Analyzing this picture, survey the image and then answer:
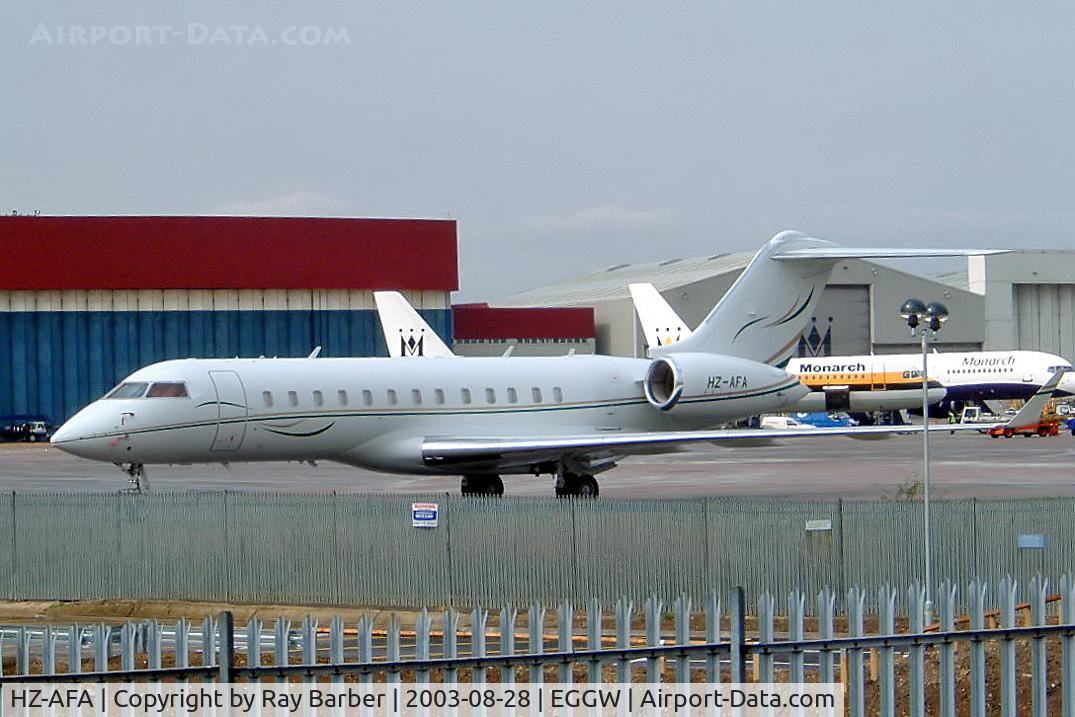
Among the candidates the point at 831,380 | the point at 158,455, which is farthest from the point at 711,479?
the point at 831,380

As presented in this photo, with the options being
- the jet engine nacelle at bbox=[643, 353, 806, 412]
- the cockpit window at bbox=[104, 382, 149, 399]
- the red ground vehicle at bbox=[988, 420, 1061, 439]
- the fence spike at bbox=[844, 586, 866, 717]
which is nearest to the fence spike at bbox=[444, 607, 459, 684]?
the fence spike at bbox=[844, 586, 866, 717]

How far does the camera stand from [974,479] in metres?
37.6

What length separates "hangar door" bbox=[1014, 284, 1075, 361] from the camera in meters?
90.1

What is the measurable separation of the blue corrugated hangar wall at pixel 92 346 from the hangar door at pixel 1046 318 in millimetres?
40734

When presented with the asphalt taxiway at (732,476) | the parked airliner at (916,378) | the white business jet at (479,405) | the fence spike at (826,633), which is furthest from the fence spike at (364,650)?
the parked airliner at (916,378)

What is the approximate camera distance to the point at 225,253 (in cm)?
7219

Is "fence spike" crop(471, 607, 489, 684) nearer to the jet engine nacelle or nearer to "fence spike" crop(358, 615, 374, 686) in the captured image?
"fence spike" crop(358, 615, 374, 686)

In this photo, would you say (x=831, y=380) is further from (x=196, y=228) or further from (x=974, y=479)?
(x=974, y=479)

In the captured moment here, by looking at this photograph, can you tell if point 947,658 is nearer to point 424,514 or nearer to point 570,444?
point 424,514

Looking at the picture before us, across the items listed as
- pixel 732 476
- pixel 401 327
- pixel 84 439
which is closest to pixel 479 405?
pixel 84 439

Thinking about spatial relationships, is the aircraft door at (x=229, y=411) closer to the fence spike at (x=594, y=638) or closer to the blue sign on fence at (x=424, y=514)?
the blue sign on fence at (x=424, y=514)

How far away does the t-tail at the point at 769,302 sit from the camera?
33.4 metres

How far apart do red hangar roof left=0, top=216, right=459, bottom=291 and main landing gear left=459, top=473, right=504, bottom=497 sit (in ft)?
141

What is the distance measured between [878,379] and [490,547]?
55678 mm
